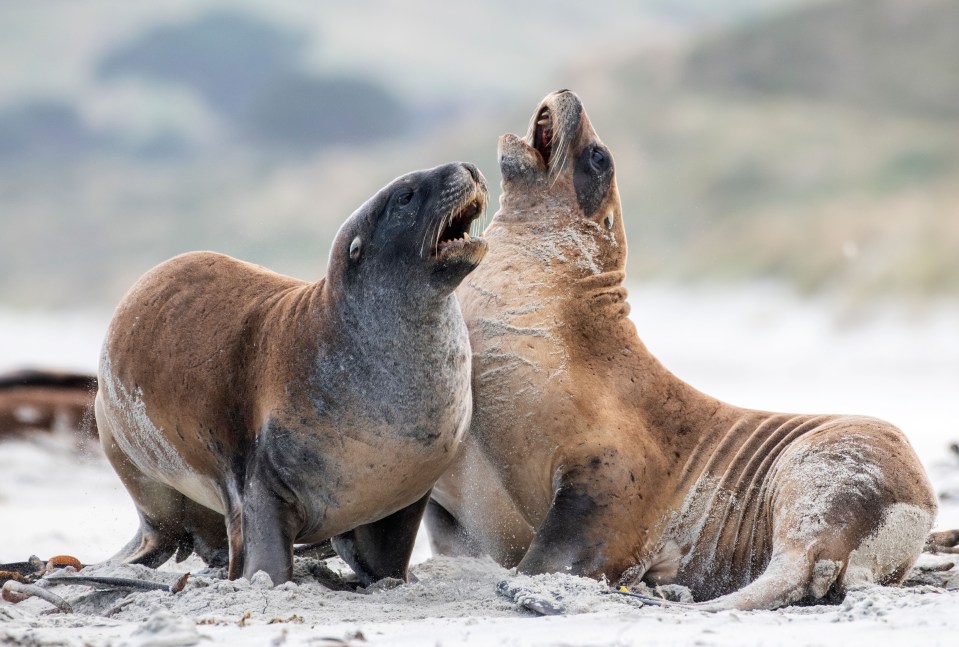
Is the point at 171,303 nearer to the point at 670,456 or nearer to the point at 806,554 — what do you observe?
the point at 670,456

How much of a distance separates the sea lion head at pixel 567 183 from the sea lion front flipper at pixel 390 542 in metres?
1.48

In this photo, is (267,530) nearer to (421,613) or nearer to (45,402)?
(421,613)

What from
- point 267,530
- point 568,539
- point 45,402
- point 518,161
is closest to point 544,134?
point 518,161

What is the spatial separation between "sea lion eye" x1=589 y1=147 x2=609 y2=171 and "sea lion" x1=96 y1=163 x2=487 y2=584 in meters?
1.28

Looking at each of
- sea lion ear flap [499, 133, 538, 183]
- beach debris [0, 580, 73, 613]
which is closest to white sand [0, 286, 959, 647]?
beach debris [0, 580, 73, 613]

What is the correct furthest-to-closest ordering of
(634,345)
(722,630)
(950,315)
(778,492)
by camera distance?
(950,315)
(634,345)
(778,492)
(722,630)

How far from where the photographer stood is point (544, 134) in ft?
19.5

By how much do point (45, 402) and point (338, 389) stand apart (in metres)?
5.40

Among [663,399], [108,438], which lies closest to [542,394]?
[663,399]

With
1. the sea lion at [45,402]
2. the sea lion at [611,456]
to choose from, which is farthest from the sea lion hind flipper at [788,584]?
the sea lion at [45,402]

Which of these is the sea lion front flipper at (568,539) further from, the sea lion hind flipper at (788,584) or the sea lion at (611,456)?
the sea lion hind flipper at (788,584)

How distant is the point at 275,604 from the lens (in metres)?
4.08

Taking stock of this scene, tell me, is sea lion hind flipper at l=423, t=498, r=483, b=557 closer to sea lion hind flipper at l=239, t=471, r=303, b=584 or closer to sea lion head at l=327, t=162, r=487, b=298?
sea lion hind flipper at l=239, t=471, r=303, b=584

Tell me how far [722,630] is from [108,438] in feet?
9.82
